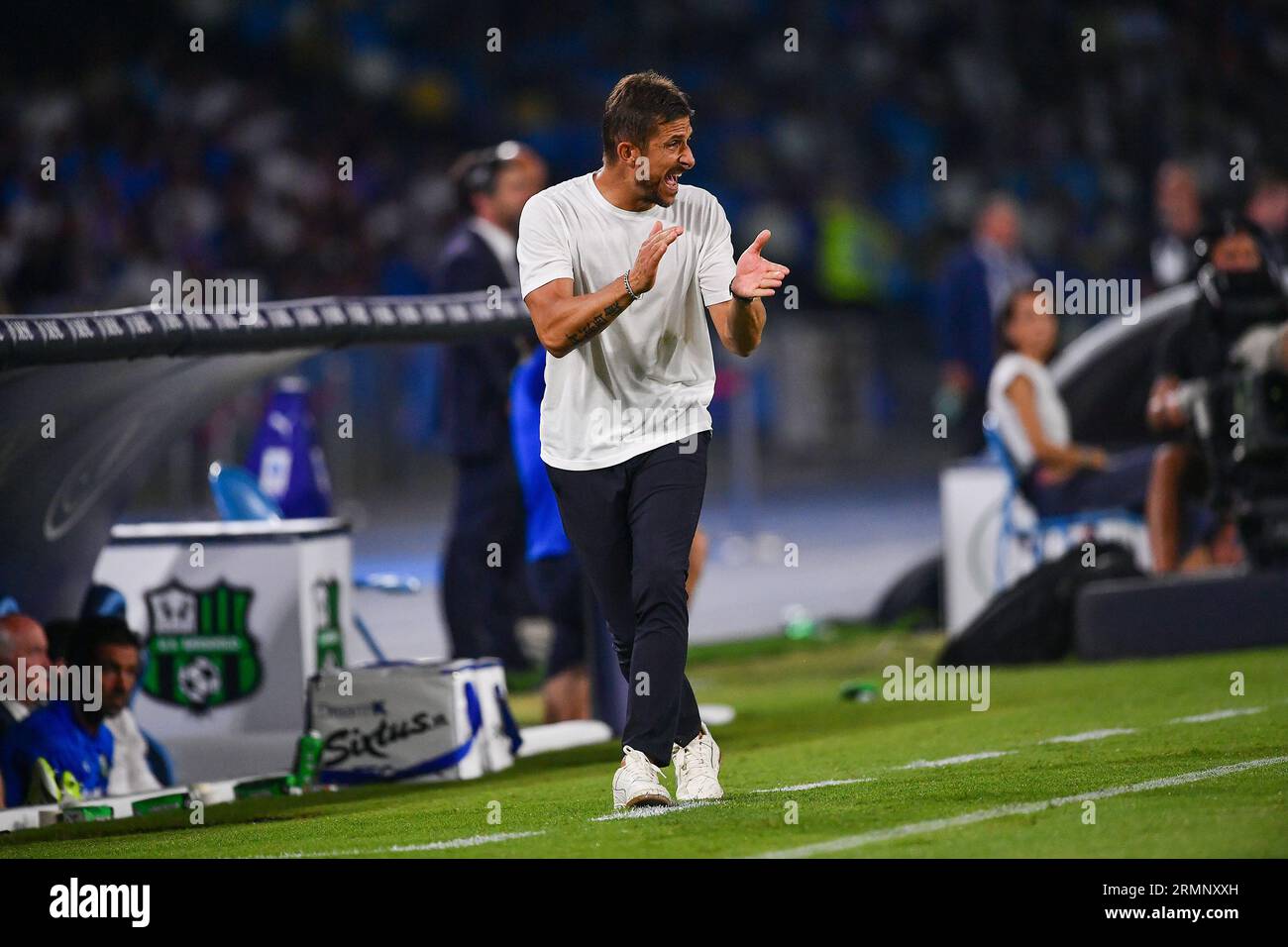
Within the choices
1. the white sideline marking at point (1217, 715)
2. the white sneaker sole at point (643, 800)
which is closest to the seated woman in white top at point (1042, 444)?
the white sideline marking at point (1217, 715)

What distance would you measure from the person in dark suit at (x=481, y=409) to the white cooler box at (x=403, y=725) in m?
2.33

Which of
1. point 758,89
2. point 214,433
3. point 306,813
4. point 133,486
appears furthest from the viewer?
point 758,89

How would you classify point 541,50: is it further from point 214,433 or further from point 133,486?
point 133,486

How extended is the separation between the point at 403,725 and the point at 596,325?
2492 mm

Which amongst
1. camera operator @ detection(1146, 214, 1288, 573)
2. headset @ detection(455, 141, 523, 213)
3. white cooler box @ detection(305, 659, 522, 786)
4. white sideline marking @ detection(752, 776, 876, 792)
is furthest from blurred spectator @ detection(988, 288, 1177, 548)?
white sideline marking @ detection(752, 776, 876, 792)

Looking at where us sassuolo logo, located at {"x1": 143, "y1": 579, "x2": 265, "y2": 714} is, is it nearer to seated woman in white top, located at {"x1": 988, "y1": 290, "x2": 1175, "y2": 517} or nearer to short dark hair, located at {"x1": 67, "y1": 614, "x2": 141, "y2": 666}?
short dark hair, located at {"x1": 67, "y1": 614, "x2": 141, "y2": 666}

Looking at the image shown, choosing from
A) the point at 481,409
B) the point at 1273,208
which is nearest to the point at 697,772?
the point at 481,409

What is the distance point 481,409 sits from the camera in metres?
10.2

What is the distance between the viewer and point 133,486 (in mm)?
8281

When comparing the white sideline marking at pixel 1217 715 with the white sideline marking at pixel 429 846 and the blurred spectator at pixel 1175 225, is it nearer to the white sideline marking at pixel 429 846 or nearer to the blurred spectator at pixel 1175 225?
the white sideline marking at pixel 429 846

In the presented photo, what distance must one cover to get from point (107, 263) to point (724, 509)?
6438 mm

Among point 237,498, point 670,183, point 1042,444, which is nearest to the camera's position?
point 670,183

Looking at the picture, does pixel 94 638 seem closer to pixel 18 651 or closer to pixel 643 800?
pixel 18 651
